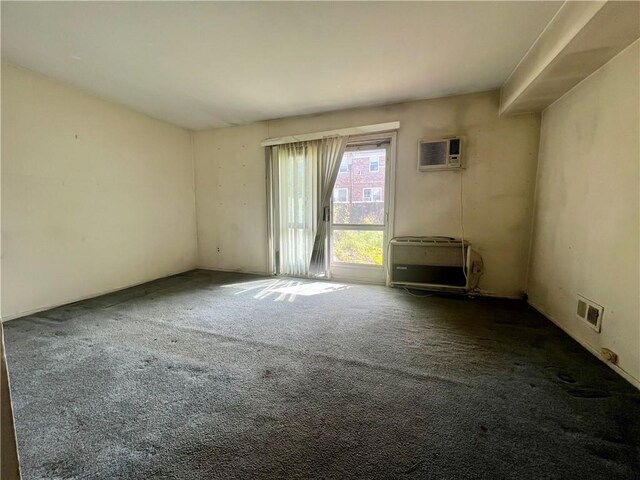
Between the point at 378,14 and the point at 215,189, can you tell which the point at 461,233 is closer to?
the point at 378,14

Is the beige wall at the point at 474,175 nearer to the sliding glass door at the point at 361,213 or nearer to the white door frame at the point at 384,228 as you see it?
the white door frame at the point at 384,228

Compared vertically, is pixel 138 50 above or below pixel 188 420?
above

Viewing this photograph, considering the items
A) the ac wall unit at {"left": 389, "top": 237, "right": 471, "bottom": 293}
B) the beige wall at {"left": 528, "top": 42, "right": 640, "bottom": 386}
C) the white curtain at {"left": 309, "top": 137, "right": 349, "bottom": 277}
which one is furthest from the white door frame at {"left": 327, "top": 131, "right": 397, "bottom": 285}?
the beige wall at {"left": 528, "top": 42, "right": 640, "bottom": 386}

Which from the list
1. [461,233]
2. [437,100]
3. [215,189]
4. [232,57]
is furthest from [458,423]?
[215,189]

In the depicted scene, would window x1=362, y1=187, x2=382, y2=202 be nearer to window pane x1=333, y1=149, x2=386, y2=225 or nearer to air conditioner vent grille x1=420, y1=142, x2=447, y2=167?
window pane x1=333, y1=149, x2=386, y2=225

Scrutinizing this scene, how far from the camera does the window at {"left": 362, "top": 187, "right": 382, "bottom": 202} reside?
11.1 ft

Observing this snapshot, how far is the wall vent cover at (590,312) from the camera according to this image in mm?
1759

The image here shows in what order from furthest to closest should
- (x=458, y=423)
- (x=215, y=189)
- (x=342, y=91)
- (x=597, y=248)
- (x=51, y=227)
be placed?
(x=215, y=189), (x=342, y=91), (x=51, y=227), (x=597, y=248), (x=458, y=423)

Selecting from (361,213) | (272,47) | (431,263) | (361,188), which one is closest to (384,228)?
(361,213)

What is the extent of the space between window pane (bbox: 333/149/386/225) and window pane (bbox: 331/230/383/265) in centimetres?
17

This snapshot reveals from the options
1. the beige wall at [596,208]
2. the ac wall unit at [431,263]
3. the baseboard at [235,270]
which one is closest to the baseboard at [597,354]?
the beige wall at [596,208]

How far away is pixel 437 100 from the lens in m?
2.98

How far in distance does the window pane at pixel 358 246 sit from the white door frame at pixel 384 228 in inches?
2.6

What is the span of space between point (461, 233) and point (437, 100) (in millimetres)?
1639
